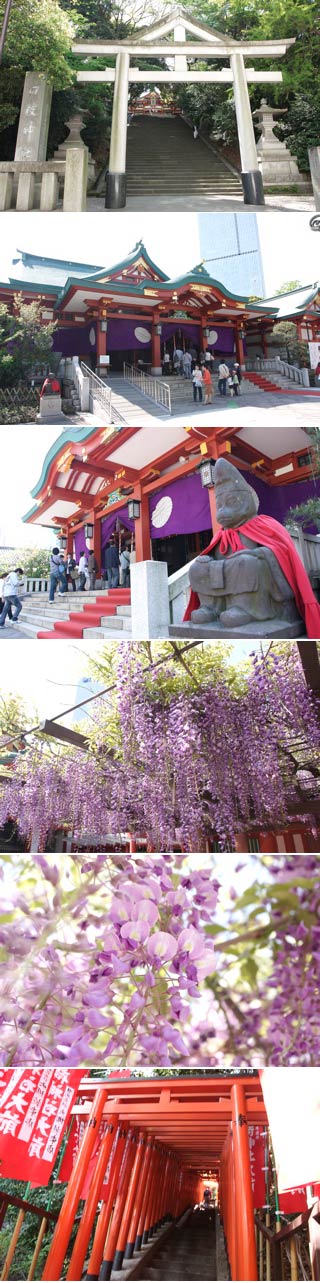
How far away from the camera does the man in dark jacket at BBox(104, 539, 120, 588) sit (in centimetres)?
416

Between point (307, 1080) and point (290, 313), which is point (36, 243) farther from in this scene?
point (307, 1080)

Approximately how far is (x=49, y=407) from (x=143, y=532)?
0.91 m

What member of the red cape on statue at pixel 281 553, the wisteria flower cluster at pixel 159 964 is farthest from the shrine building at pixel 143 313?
the wisteria flower cluster at pixel 159 964

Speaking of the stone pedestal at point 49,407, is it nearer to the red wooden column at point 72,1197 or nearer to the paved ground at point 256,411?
the paved ground at point 256,411

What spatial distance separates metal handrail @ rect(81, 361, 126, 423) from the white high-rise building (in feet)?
3.12

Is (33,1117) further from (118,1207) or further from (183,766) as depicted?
(183,766)

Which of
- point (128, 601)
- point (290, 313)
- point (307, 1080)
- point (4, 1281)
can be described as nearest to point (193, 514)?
point (128, 601)

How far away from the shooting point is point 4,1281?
116 inches

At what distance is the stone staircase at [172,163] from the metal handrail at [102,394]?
1.37 m

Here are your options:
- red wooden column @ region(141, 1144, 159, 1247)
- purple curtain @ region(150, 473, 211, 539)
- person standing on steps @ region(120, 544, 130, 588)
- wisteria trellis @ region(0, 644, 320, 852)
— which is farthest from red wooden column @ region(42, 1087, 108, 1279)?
purple curtain @ region(150, 473, 211, 539)

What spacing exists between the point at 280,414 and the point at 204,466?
0.55 m

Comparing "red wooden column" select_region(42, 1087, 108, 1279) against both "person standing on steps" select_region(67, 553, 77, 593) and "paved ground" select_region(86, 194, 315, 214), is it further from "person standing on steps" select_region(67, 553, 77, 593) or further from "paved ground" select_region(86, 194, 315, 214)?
"paved ground" select_region(86, 194, 315, 214)

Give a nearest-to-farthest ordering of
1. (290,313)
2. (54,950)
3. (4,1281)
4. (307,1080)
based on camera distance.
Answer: (4,1281)
(307,1080)
(54,950)
(290,313)

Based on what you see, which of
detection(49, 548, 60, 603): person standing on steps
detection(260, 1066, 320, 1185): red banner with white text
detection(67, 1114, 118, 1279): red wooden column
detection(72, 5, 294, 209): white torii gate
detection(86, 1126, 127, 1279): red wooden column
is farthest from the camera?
detection(72, 5, 294, 209): white torii gate
